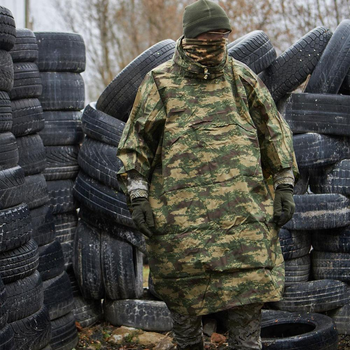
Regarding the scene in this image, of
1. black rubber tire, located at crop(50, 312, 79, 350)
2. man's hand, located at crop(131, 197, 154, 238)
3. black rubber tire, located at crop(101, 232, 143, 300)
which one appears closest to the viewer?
man's hand, located at crop(131, 197, 154, 238)

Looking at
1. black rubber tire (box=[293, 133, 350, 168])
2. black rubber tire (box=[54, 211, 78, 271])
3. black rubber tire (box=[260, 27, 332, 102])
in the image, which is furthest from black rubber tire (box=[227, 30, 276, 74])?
black rubber tire (box=[54, 211, 78, 271])

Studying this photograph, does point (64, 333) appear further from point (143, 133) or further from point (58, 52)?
point (58, 52)

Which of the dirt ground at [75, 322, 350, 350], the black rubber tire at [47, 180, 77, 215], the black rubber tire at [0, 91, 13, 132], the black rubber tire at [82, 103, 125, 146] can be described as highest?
the black rubber tire at [0, 91, 13, 132]

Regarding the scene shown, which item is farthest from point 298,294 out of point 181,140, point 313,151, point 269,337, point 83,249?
point 181,140

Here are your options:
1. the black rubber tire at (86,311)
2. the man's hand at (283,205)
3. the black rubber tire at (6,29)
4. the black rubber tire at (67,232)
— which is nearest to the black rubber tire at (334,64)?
the man's hand at (283,205)

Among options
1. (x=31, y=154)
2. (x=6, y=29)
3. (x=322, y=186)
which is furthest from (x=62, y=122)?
(x=322, y=186)

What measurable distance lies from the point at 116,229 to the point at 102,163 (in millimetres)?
572

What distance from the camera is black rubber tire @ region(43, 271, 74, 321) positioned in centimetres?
593

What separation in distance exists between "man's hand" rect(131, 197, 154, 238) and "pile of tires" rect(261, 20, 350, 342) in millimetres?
2063

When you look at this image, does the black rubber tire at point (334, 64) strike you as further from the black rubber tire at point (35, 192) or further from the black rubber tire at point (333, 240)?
the black rubber tire at point (35, 192)

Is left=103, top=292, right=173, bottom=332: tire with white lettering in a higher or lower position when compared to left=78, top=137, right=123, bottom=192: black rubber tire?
lower

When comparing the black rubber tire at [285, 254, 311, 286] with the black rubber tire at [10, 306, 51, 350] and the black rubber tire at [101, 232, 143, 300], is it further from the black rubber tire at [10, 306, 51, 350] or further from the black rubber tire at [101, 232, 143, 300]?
the black rubber tire at [10, 306, 51, 350]

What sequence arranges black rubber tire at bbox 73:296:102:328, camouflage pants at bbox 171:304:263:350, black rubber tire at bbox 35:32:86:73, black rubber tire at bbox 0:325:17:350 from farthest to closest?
1. black rubber tire at bbox 35:32:86:73
2. black rubber tire at bbox 73:296:102:328
3. camouflage pants at bbox 171:304:263:350
4. black rubber tire at bbox 0:325:17:350

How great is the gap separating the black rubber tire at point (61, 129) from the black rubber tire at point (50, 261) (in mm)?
1083
